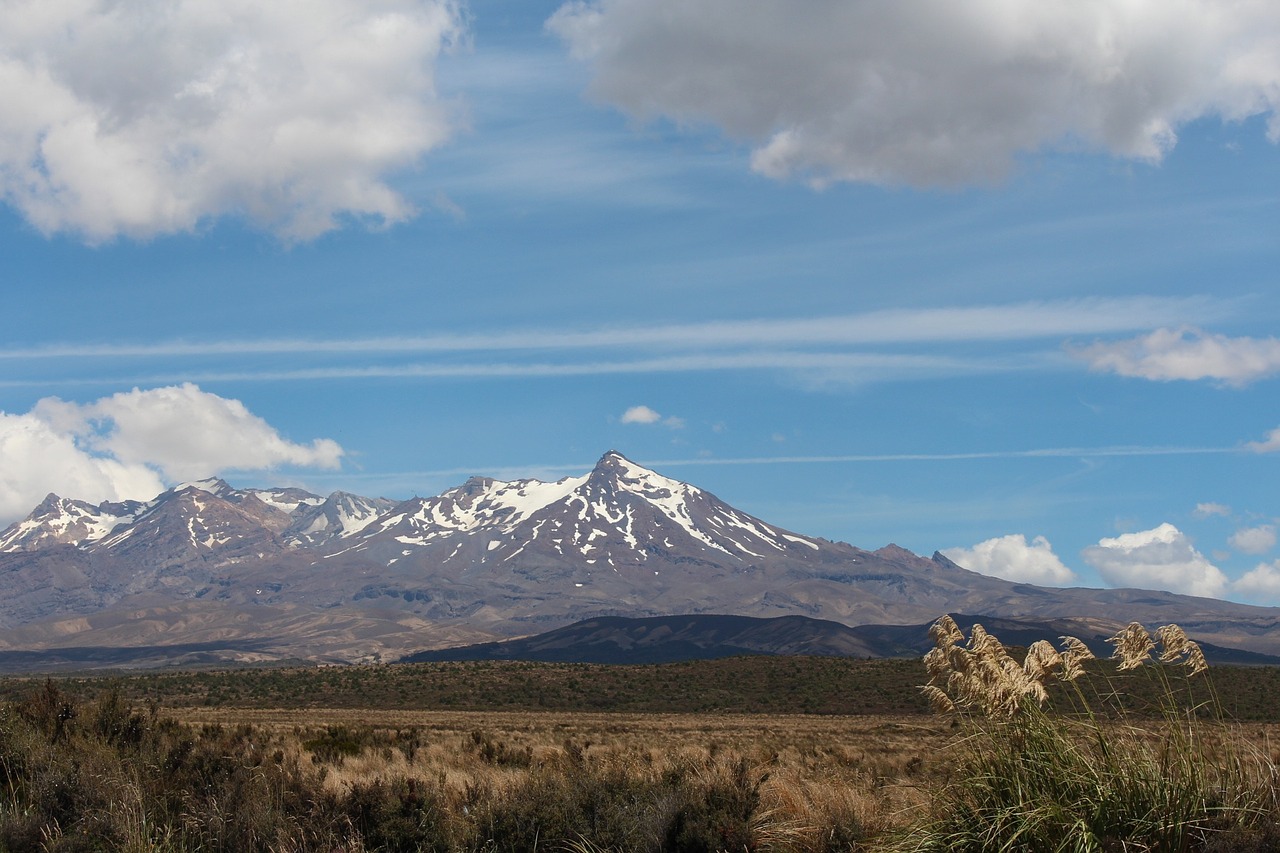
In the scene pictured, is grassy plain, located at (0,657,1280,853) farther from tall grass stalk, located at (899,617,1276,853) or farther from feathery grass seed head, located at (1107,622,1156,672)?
feathery grass seed head, located at (1107,622,1156,672)

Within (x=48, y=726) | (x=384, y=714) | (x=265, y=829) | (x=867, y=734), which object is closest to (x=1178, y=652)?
(x=265, y=829)

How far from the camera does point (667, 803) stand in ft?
39.9

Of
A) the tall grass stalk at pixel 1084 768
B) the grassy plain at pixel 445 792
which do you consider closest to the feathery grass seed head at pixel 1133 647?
the tall grass stalk at pixel 1084 768

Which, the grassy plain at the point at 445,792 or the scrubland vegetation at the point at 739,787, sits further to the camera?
the grassy plain at the point at 445,792

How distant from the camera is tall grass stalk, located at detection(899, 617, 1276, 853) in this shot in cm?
769

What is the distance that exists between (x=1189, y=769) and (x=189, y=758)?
1397 centimetres

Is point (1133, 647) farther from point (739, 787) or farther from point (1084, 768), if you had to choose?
point (739, 787)

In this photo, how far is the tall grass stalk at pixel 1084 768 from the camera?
7691 millimetres

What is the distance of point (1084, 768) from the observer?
8.17m

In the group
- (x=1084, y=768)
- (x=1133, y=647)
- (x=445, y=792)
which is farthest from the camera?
(x=445, y=792)

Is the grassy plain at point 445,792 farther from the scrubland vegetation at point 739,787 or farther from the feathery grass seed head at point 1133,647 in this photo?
the feathery grass seed head at point 1133,647

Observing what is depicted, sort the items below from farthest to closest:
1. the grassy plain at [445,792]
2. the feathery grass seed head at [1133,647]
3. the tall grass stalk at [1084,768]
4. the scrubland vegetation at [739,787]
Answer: the grassy plain at [445,792]
the scrubland vegetation at [739,787]
the tall grass stalk at [1084,768]
the feathery grass seed head at [1133,647]

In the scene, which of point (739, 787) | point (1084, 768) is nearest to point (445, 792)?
point (739, 787)

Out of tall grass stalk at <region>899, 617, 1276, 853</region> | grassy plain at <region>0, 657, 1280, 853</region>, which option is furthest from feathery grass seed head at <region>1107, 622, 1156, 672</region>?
grassy plain at <region>0, 657, 1280, 853</region>
